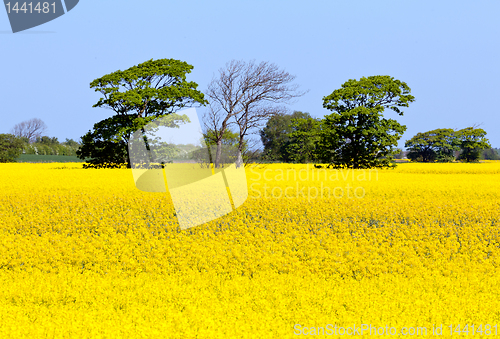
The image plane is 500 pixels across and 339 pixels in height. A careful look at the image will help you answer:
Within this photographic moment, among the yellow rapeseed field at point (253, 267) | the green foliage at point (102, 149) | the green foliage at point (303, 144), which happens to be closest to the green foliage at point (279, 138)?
the green foliage at point (303, 144)

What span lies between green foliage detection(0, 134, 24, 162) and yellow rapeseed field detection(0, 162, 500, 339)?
5214cm

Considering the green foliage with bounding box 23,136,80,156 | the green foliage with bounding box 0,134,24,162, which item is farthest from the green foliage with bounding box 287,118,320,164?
the green foliage with bounding box 0,134,24,162

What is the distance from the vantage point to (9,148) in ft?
194

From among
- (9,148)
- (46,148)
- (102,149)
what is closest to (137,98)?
(102,149)

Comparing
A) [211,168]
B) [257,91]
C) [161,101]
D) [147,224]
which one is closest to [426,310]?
[147,224]

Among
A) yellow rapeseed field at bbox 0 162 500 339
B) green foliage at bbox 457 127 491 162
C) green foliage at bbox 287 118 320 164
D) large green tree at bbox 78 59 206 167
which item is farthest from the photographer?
green foliage at bbox 457 127 491 162

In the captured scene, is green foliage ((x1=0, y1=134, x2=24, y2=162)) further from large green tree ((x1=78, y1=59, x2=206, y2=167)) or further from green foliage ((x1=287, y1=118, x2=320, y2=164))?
green foliage ((x1=287, y1=118, x2=320, y2=164))

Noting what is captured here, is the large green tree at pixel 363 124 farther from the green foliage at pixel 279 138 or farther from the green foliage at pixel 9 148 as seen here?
the green foliage at pixel 9 148

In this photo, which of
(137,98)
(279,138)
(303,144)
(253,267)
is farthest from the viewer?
(279,138)

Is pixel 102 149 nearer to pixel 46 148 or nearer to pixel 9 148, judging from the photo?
pixel 9 148

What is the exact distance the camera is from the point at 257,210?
11766 millimetres

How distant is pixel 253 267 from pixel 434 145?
79.6 m

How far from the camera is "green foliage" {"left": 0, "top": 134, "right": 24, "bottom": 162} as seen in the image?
58031mm

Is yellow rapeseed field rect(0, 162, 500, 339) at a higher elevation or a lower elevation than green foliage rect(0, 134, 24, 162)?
lower
